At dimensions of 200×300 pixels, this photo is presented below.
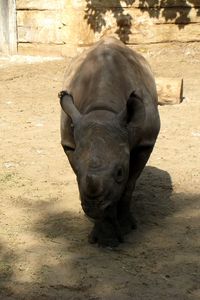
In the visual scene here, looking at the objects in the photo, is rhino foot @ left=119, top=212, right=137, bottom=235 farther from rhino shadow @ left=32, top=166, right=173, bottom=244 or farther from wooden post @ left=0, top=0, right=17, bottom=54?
wooden post @ left=0, top=0, right=17, bottom=54

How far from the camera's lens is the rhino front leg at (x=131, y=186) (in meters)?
4.69

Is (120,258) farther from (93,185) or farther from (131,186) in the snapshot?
(93,185)

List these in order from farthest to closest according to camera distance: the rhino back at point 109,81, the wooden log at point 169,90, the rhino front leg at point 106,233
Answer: the wooden log at point 169,90, the rhino front leg at point 106,233, the rhino back at point 109,81

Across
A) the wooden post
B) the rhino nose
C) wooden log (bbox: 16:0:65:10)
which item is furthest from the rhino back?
the wooden post

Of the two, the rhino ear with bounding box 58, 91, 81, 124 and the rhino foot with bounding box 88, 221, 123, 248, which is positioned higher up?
the rhino ear with bounding box 58, 91, 81, 124

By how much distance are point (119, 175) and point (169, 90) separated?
5.31 meters

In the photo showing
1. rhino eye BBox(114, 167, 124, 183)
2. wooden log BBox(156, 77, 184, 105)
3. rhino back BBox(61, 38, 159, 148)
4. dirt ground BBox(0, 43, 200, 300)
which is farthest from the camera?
wooden log BBox(156, 77, 184, 105)

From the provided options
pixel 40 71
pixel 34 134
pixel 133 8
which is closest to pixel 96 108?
pixel 34 134

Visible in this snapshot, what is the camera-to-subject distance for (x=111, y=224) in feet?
15.2

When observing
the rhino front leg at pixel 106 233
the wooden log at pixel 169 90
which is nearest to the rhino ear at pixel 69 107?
the rhino front leg at pixel 106 233

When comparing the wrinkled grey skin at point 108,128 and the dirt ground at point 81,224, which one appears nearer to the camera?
the wrinkled grey skin at point 108,128

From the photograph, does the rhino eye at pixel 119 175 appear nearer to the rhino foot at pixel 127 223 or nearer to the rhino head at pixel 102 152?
the rhino head at pixel 102 152

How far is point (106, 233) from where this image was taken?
4.62 m

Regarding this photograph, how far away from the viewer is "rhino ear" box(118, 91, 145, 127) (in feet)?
13.5
